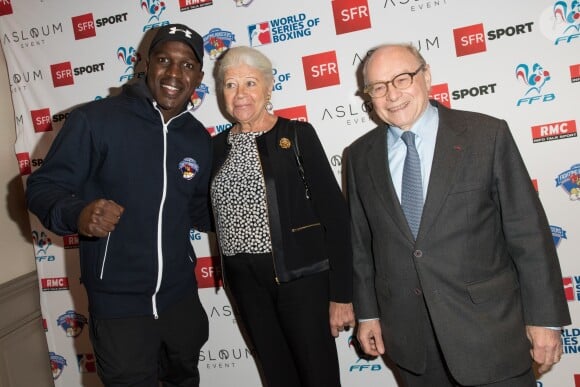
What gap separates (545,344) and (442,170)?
27.4 inches

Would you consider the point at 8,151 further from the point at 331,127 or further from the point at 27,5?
the point at 331,127

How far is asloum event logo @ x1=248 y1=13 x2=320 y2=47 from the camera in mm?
2600

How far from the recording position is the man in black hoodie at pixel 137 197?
178 centimetres

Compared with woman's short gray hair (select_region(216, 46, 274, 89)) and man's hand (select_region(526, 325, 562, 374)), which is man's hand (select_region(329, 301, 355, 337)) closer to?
man's hand (select_region(526, 325, 562, 374))

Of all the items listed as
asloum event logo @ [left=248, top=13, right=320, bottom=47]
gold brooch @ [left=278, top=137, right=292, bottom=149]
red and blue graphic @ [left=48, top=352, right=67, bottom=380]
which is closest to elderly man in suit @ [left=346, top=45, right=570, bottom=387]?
gold brooch @ [left=278, top=137, right=292, bottom=149]

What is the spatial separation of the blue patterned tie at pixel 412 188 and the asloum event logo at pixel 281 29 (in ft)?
4.19

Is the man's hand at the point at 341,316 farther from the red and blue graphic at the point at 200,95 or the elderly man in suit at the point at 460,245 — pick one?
the red and blue graphic at the point at 200,95

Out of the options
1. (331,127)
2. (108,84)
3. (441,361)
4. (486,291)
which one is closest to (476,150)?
(486,291)

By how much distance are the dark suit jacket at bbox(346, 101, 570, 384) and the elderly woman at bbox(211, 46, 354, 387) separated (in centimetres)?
44

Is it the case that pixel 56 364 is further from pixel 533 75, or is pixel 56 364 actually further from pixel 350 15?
pixel 533 75

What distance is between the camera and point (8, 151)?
309 centimetres

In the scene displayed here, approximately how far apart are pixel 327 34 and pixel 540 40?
1.15 meters

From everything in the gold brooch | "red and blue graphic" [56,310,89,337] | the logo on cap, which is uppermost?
the logo on cap

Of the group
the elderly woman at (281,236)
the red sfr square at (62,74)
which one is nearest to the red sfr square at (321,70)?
the elderly woman at (281,236)
